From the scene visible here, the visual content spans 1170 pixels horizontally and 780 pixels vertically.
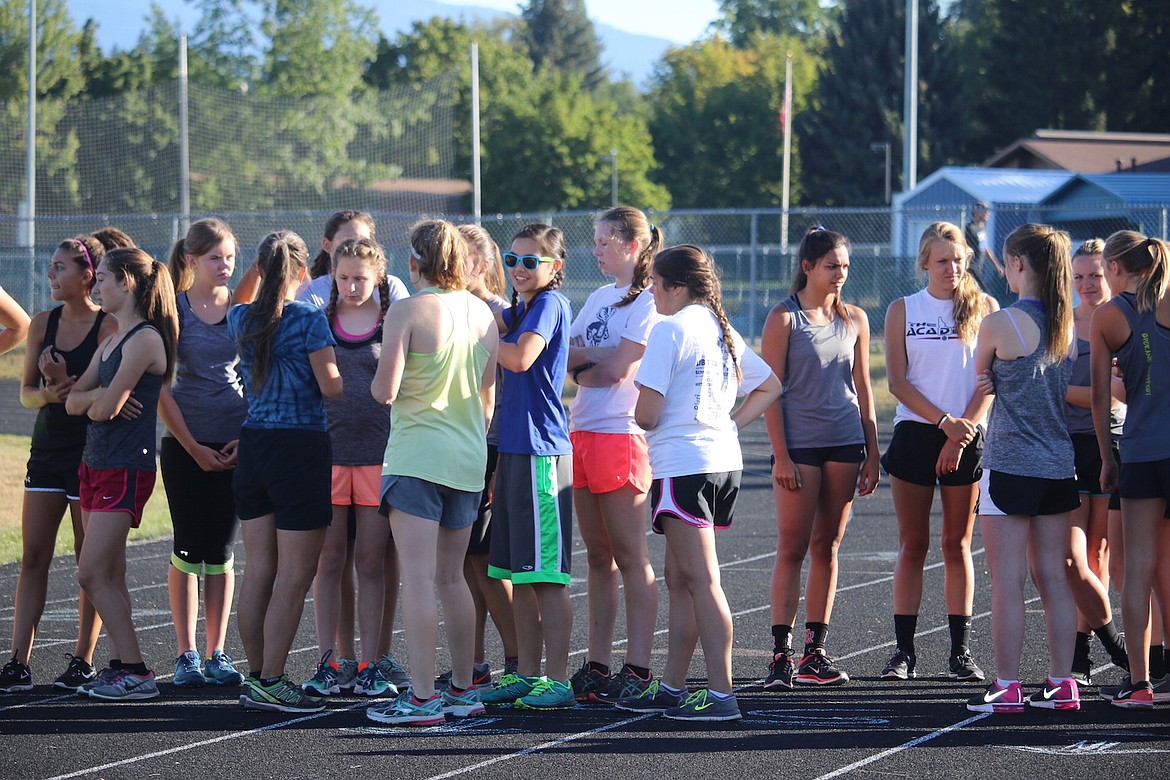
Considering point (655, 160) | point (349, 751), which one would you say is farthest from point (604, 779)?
point (655, 160)

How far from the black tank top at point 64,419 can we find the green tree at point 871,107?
190 ft

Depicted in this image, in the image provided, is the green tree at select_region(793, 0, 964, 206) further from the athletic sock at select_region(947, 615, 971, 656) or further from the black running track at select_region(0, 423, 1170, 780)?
the black running track at select_region(0, 423, 1170, 780)

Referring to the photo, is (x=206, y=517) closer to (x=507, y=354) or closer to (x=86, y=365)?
(x=86, y=365)

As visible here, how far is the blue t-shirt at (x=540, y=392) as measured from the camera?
562 cm

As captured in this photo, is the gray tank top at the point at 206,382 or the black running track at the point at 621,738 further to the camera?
the gray tank top at the point at 206,382

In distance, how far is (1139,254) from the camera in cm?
567

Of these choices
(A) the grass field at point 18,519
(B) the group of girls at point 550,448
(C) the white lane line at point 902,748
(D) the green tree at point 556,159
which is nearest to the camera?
(C) the white lane line at point 902,748

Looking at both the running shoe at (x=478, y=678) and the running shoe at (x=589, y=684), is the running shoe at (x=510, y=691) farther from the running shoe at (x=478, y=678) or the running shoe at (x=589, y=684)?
the running shoe at (x=478, y=678)

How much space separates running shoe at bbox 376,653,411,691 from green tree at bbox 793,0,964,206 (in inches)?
2287

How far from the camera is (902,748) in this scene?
5.05 metres

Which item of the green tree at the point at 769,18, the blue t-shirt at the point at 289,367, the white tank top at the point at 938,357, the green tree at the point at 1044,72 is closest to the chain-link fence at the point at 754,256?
the white tank top at the point at 938,357

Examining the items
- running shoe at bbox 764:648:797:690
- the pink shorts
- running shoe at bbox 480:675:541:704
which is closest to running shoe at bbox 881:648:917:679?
running shoe at bbox 764:648:797:690

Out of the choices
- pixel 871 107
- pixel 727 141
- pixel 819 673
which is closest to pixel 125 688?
pixel 819 673

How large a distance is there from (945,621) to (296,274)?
3.95 meters
